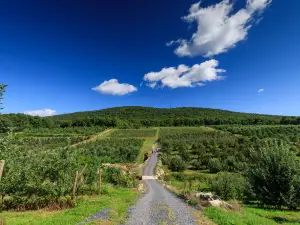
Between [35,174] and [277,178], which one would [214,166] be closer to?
[277,178]

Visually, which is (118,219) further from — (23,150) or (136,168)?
(136,168)

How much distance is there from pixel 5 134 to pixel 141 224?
31.9 feet

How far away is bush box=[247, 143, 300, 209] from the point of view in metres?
18.1

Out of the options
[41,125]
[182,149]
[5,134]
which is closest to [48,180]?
[5,134]

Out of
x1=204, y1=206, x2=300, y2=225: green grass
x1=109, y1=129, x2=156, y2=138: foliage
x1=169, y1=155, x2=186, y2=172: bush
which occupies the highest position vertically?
x1=109, y1=129, x2=156, y2=138: foliage

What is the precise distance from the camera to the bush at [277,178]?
1812 centimetres

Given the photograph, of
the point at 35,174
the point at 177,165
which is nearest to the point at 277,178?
the point at 35,174

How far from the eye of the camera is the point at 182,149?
3268 inches

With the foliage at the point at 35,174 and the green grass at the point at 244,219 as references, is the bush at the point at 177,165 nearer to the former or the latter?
the foliage at the point at 35,174

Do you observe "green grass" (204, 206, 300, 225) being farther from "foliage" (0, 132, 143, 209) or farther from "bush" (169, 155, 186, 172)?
"bush" (169, 155, 186, 172)

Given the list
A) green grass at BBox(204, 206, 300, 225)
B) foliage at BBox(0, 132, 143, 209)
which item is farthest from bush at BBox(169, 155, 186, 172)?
green grass at BBox(204, 206, 300, 225)

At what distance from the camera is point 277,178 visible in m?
18.6

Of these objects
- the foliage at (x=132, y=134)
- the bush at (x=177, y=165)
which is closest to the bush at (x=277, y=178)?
the bush at (x=177, y=165)

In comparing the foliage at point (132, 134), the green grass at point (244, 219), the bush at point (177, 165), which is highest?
the foliage at point (132, 134)
